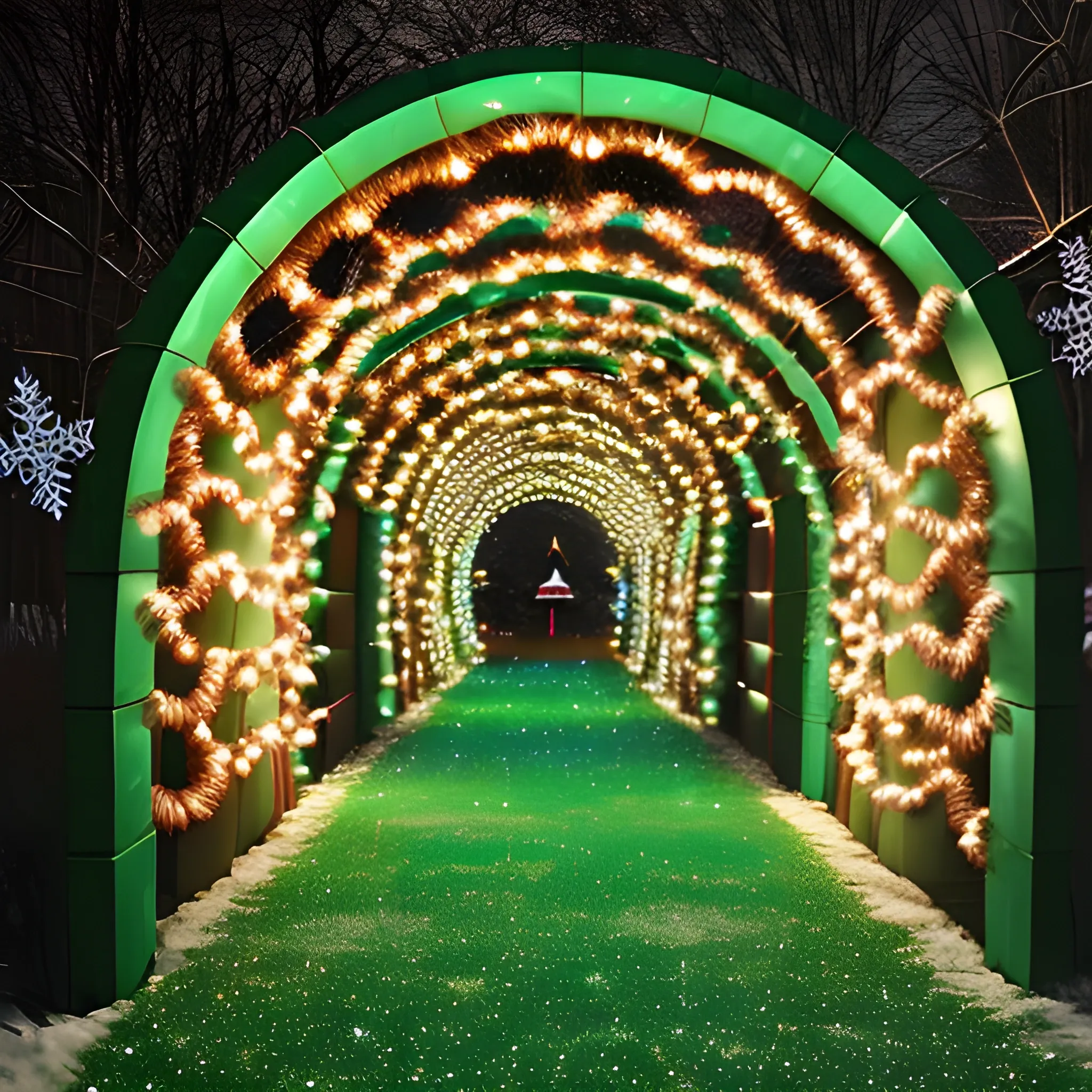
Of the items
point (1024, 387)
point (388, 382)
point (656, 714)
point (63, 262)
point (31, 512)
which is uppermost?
point (63, 262)

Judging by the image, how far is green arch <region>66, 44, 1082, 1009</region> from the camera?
370 cm

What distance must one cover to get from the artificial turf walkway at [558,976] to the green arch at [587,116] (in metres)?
0.44

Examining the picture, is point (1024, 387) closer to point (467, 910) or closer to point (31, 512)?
point (467, 910)

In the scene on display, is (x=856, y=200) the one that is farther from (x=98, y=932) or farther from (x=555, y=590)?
(x=555, y=590)

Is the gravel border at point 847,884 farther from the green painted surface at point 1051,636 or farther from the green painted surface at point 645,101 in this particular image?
the green painted surface at point 645,101

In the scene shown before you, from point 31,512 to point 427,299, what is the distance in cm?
292

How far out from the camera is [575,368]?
34.7ft

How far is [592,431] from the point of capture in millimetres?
13867

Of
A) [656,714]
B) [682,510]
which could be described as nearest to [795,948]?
[656,714]

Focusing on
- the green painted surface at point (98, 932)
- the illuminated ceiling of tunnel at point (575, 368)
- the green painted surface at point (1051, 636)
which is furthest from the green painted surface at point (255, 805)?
the green painted surface at point (1051, 636)

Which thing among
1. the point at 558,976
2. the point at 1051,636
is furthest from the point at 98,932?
the point at 1051,636

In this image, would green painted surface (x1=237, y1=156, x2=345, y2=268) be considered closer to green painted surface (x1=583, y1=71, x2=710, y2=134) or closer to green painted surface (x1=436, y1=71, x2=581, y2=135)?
green painted surface (x1=436, y1=71, x2=581, y2=135)

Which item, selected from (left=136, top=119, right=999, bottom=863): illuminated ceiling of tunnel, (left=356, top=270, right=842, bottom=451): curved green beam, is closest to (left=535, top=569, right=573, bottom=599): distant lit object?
(left=136, top=119, right=999, bottom=863): illuminated ceiling of tunnel

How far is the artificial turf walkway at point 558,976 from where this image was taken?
3264 mm
